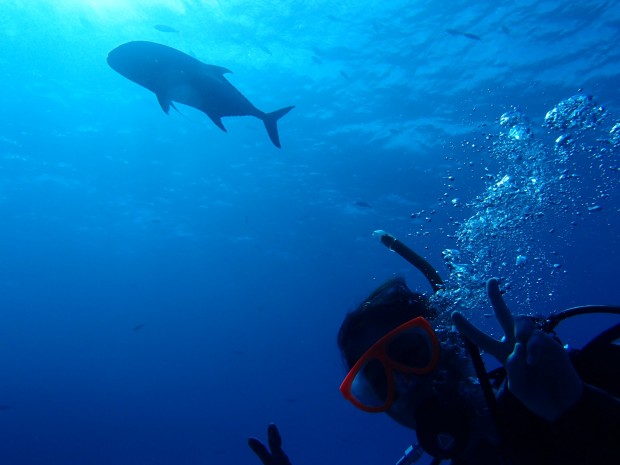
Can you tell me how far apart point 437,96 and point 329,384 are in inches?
3388

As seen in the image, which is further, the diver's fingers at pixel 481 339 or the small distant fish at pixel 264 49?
the small distant fish at pixel 264 49

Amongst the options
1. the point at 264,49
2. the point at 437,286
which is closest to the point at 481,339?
the point at 437,286

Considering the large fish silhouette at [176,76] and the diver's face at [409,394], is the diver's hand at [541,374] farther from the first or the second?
the large fish silhouette at [176,76]

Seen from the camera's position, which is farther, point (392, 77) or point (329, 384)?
point (329, 384)

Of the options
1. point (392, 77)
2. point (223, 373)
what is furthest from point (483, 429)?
point (223, 373)

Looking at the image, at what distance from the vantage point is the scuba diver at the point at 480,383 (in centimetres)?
174

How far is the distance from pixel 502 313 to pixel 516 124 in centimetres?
1982

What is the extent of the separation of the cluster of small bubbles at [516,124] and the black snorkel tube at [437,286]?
1699 centimetres

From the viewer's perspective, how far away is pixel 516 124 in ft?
61.9

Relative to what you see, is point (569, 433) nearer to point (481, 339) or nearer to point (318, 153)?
point (481, 339)

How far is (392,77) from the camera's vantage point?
1612 cm

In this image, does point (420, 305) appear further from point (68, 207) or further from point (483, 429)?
point (68, 207)

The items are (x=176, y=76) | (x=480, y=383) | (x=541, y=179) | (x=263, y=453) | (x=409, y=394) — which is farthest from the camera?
(x=541, y=179)

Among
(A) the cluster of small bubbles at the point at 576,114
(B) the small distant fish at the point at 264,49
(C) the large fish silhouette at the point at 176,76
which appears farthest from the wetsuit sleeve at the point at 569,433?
(A) the cluster of small bubbles at the point at 576,114
